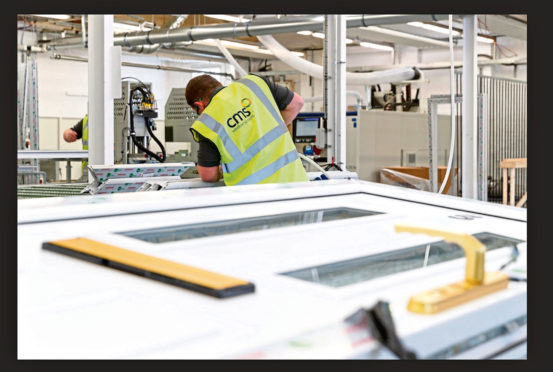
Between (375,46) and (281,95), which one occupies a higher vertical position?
(375,46)

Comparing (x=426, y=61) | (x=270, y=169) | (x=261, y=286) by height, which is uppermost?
(x=426, y=61)

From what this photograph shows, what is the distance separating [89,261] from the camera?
961 mm

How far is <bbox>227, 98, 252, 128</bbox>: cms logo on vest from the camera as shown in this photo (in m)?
2.72

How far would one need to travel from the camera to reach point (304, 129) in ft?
19.7

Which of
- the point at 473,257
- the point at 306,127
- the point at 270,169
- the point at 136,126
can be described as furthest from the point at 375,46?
the point at 473,257

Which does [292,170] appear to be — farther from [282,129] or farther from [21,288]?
[21,288]

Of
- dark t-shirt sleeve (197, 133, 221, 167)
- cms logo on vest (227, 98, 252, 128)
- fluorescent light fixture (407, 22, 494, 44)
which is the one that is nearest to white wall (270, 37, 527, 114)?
fluorescent light fixture (407, 22, 494, 44)

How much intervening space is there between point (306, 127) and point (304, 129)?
1.4 inches

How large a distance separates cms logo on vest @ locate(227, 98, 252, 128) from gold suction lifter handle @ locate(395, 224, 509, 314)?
1.95 meters

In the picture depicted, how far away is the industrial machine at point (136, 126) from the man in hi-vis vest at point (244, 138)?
1857 mm

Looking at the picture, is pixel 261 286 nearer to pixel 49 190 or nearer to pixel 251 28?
pixel 49 190

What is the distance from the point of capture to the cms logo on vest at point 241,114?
2.72 metres

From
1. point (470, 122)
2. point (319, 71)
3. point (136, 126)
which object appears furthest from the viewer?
point (319, 71)

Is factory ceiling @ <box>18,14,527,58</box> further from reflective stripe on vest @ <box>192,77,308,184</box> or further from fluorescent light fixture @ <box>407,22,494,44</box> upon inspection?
reflective stripe on vest @ <box>192,77,308,184</box>
